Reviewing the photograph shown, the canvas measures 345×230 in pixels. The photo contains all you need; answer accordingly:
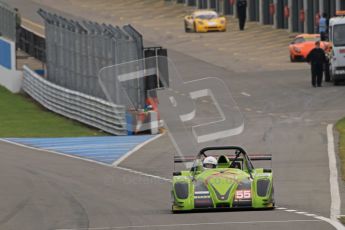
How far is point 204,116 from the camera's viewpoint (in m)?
36.0

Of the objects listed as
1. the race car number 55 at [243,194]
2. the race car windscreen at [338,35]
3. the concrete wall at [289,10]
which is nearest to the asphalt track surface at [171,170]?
the race car number 55 at [243,194]

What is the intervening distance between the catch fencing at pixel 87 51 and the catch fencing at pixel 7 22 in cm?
518

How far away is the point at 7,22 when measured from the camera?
48.9 m

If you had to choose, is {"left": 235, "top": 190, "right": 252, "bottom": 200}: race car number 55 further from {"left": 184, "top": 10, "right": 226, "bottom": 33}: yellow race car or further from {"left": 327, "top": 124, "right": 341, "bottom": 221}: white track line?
{"left": 184, "top": 10, "right": 226, "bottom": 33}: yellow race car

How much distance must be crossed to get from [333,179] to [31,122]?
17305 millimetres

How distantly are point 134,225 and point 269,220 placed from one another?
1829mm

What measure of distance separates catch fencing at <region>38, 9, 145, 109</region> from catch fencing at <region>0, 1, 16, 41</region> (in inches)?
204

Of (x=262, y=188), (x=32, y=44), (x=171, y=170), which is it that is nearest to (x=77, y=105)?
(x=32, y=44)

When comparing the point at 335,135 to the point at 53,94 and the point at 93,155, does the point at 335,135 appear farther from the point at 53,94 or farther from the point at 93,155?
the point at 53,94

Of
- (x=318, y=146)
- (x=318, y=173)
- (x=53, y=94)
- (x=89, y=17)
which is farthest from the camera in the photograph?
(x=89, y=17)

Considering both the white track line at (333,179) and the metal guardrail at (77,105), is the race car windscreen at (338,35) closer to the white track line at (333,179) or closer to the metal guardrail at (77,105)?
the metal guardrail at (77,105)

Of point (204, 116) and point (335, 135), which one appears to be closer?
point (335, 135)

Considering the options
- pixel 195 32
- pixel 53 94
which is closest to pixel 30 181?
pixel 53 94

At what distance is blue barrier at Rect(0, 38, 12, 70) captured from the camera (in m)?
46.6
